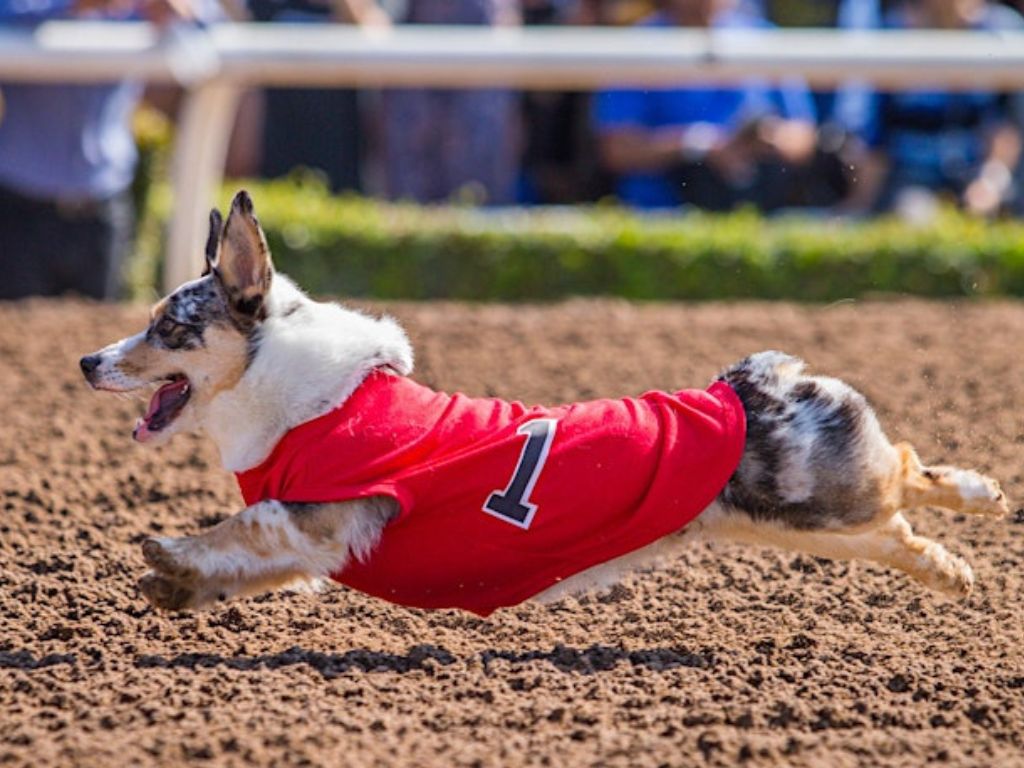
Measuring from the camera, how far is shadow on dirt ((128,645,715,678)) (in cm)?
499

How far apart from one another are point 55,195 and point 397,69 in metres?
1.87

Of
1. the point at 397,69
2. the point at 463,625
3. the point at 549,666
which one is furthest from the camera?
the point at 397,69

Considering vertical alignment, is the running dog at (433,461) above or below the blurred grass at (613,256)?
above

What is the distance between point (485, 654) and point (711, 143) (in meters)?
6.83

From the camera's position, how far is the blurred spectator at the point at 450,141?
481 inches

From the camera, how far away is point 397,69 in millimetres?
9086

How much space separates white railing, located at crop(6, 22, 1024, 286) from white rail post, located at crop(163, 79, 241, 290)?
0.10ft

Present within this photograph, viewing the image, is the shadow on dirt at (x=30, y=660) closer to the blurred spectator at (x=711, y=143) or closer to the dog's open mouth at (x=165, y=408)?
the dog's open mouth at (x=165, y=408)

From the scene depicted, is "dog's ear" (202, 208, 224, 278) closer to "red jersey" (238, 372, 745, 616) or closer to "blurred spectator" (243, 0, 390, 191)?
"red jersey" (238, 372, 745, 616)

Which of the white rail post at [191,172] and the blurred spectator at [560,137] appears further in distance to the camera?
the blurred spectator at [560,137]

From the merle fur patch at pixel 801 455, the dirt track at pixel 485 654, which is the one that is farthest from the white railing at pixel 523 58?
the merle fur patch at pixel 801 455

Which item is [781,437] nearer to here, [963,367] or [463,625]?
[463,625]

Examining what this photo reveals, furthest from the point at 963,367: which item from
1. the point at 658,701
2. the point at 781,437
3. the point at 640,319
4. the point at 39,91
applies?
the point at 39,91

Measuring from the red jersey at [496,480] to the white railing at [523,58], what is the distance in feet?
13.7
